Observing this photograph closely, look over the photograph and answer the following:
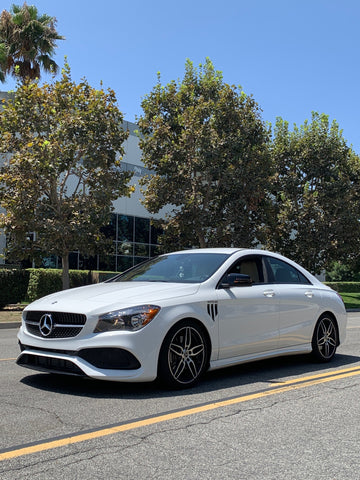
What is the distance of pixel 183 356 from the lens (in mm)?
5766

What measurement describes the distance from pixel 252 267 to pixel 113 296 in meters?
2.21

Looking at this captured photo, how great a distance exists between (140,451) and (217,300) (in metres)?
2.61

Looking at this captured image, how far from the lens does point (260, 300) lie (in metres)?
6.81

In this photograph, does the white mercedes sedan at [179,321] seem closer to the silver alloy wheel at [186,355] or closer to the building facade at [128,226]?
the silver alloy wheel at [186,355]

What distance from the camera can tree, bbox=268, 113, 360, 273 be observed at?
1114 inches

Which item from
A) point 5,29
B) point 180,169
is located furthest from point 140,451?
point 5,29

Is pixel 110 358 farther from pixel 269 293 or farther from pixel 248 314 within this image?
pixel 269 293

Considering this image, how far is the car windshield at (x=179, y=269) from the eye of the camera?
655cm

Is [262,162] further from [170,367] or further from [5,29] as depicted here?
[170,367]

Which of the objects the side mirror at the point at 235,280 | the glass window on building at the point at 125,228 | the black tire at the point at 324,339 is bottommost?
the black tire at the point at 324,339

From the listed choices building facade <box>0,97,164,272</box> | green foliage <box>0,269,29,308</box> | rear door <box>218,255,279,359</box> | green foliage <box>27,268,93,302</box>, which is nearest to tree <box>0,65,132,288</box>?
green foliage <box>0,269,29,308</box>

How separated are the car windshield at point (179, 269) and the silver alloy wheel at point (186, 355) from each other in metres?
0.75

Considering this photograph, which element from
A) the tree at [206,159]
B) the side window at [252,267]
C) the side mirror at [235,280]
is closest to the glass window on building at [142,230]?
the tree at [206,159]

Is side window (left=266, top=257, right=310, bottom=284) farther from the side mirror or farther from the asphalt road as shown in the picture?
the asphalt road
